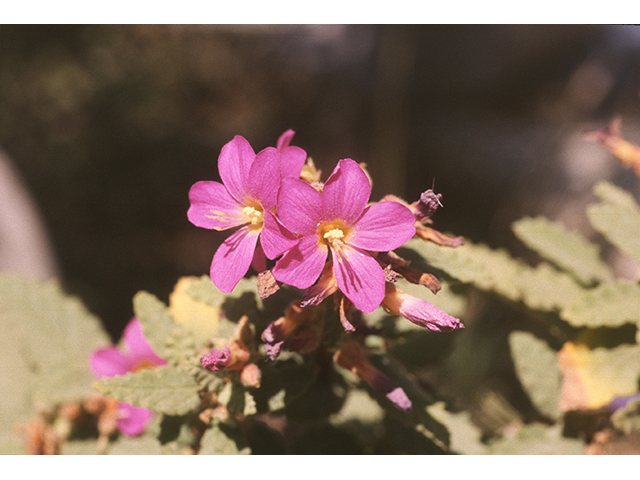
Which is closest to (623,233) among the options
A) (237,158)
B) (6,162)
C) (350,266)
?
(350,266)

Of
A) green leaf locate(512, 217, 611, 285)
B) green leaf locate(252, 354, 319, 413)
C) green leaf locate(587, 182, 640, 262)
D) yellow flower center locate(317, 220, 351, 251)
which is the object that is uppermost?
yellow flower center locate(317, 220, 351, 251)

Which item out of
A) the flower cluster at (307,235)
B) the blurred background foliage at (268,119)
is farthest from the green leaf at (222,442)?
the blurred background foliage at (268,119)

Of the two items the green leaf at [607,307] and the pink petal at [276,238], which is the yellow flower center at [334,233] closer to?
the pink petal at [276,238]

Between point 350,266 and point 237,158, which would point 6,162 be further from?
point 350,266

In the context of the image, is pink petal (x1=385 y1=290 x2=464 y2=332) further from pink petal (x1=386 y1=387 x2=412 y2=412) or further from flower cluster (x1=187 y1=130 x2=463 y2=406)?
pink petal (x1=386 y1=387 x2=412 y2=412)

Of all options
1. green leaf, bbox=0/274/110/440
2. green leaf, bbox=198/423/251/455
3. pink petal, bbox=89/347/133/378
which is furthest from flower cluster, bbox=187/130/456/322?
green leaf, bbox=0/274/110/440
